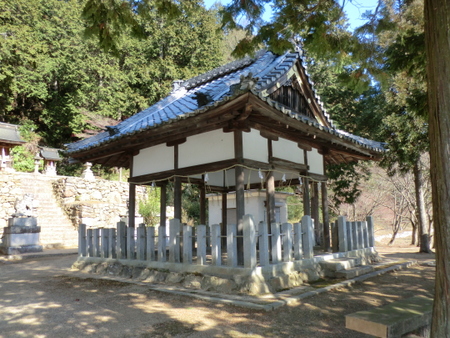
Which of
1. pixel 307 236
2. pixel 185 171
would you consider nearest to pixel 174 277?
pixel 185 171

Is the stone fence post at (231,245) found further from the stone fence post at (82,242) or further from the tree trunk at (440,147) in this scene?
the stone fence post at (82,242)

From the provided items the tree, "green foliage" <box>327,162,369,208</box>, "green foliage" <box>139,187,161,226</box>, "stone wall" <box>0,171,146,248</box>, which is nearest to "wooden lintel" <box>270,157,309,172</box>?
"green foliage" <box>327,162,369,208</box>

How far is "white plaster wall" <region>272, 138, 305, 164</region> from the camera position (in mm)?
7773

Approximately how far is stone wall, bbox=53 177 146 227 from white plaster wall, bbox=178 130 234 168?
12.7m

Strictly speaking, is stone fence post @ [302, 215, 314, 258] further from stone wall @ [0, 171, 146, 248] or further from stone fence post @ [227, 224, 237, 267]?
stone wall @ [0, 171, 146, 248]

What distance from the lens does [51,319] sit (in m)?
4.60

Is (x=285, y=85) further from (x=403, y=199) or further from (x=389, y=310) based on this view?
(x=403, y=199)

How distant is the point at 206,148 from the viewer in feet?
24.1

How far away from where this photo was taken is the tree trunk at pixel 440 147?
8.82ft

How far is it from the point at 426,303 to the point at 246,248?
2.84 meters

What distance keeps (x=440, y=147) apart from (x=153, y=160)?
274 inches

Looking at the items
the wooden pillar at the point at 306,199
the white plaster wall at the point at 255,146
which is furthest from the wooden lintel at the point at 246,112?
the wooden pillar at the point at 306,199

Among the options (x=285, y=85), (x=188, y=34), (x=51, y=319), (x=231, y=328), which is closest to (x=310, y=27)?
(x=285, y=85)

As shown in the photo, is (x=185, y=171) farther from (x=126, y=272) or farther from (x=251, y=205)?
(x=251, y=205)
